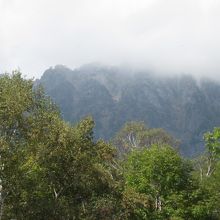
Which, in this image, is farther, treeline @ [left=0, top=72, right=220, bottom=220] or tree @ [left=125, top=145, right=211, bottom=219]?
tree @ [left=125, top=145, right=211, bottom=219]

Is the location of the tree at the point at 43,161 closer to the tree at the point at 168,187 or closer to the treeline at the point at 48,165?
the treeline at the point at 48,165

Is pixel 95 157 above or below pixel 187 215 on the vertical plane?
above

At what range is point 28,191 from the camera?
3516 centimetres

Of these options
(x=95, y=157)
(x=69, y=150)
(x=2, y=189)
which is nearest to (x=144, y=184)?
(x=95, y=157)

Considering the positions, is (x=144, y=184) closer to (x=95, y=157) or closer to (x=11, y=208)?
(x=95, y=157)

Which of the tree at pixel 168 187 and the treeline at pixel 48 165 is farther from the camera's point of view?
the tree at pixel 168 187

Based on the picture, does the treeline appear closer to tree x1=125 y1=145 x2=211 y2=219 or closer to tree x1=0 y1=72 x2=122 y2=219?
tree x1=0 y1=72 x2=122 y2=219

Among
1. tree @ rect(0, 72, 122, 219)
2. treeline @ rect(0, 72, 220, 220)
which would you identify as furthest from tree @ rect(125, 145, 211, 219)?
tree @ rect(0, 72, 122, 219)

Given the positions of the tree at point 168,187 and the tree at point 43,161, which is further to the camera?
the tree at point 168,187

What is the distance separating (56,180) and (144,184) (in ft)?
→ 62.2

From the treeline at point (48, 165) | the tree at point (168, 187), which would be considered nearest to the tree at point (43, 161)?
the treeline at point (48, 165)

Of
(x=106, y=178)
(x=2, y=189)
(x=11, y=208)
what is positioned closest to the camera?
(x=2, y=189)

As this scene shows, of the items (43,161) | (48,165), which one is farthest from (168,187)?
(43,161)

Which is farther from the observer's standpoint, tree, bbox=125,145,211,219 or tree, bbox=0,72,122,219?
tree, bbox=125,145,211,219
